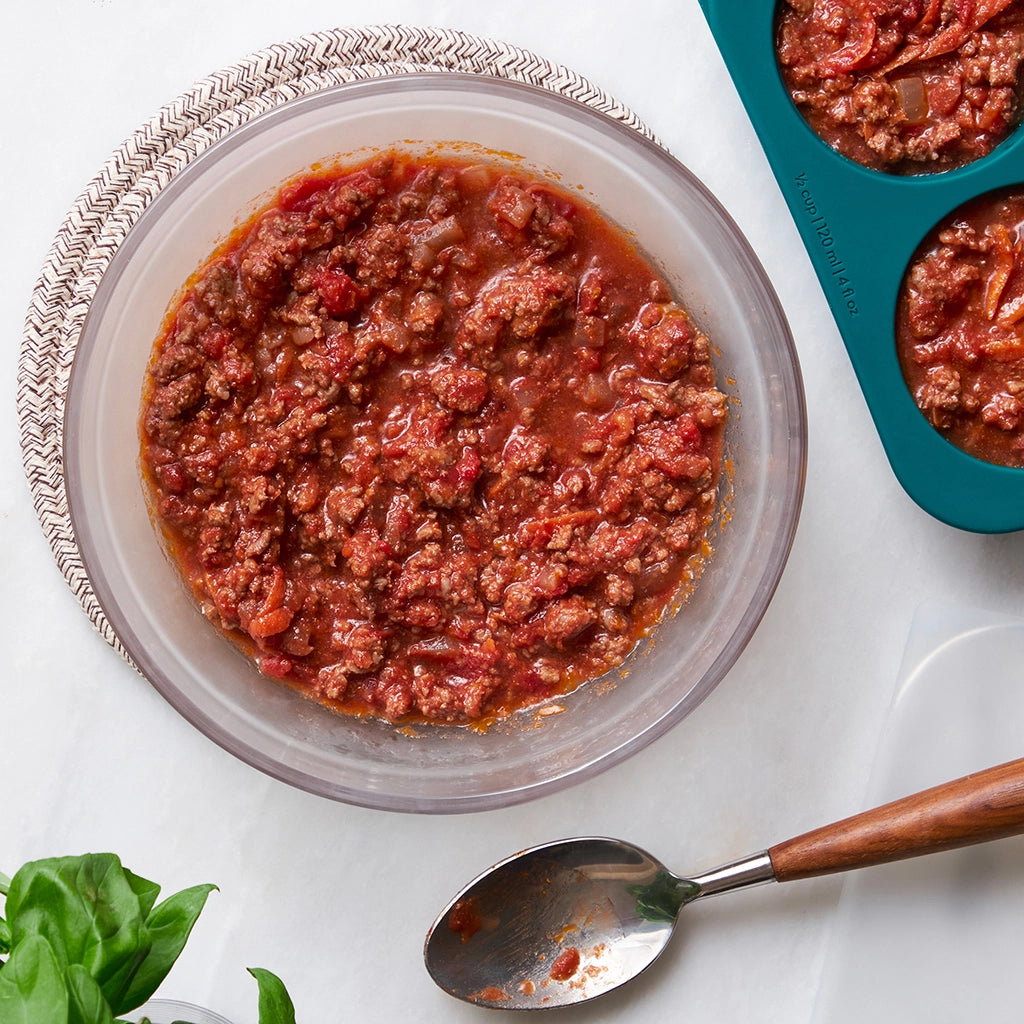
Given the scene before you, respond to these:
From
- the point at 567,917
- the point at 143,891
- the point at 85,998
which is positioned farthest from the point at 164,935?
the point at 567,917

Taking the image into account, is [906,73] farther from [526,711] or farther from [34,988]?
[34,988]

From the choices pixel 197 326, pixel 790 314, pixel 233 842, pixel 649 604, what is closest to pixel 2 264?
pixel 197 326

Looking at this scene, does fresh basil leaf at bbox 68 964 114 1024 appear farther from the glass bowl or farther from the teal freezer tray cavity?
the teal freezer tray cavity

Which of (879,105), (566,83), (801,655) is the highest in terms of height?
(566,83)

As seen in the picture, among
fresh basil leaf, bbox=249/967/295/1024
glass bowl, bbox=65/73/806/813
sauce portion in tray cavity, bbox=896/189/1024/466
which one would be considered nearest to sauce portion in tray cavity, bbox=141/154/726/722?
glass bowl, bbox=65/73/806/813

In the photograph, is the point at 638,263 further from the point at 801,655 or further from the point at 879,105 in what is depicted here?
the point at 801,655
